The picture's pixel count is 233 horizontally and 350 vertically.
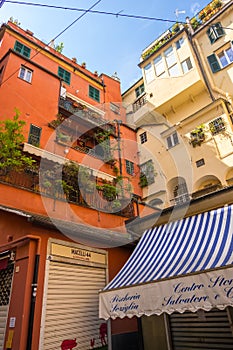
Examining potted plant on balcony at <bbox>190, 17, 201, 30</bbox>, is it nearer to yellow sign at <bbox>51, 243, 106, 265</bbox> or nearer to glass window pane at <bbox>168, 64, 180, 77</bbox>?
glass window pane at <bbox>168, 64, 180, 77</bbox>

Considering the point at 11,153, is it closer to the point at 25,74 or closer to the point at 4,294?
the point at 4,294

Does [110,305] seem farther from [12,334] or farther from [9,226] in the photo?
[9,226]

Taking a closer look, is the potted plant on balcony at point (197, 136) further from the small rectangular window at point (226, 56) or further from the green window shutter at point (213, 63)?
the small rectangular window at point (226, 56)

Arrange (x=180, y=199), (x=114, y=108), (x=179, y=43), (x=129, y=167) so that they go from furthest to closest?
(x=114, y=108), (x=179, y=43), (x=129, y=167), (x=180, y=199)

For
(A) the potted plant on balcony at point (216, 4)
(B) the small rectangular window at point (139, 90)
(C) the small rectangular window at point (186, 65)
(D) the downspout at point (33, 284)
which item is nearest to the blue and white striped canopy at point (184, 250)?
(D) the downspout at point (33, 284)

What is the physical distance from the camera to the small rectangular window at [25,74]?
1716cm

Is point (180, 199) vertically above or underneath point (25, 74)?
underneath

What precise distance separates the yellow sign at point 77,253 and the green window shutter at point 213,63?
59.0 feet

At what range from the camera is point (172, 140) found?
2069 centimetres

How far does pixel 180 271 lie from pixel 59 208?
679 centimetres

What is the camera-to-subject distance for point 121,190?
661 inches

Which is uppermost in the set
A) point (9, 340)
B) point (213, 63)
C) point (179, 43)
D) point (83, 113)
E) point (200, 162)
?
point (179, 43)

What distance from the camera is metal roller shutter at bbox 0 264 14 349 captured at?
7.10 metres

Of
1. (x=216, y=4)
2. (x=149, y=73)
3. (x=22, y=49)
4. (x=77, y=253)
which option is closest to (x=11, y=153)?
(x=77, y=253)
